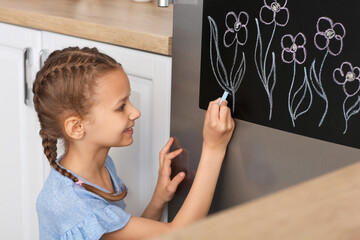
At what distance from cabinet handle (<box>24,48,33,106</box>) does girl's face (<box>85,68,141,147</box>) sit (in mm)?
404

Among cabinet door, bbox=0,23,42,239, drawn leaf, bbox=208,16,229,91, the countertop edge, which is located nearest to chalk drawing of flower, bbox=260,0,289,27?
drawn leaf, bbox=208,16,229,91

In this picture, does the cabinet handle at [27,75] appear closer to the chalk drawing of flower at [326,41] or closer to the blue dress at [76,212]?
the blue dress at [76,212]

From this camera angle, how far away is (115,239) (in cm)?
118

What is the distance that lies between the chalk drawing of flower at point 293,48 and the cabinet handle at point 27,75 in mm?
757

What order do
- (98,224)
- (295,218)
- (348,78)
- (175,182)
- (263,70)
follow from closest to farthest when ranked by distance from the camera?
1. (295,218)
2. (348,78)
3. (263,70)
4. (98,224)
5. (175,182)

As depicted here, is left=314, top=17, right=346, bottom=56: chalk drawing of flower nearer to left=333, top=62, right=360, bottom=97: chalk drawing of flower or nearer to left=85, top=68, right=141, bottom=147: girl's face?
left=333, top=62, right=360, bottom=97: chalk drawing of flower

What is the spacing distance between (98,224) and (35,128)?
1.79ft

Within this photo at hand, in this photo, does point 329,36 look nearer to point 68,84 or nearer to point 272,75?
point 272,75

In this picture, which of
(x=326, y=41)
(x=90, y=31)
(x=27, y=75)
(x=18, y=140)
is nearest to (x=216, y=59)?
(x=326, y=41)

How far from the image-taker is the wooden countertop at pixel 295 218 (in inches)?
14.2

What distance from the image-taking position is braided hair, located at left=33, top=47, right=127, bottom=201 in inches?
45.3

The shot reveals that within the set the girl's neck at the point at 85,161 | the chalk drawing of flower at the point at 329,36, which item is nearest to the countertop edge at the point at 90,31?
the girl's neck at the point at 85,161

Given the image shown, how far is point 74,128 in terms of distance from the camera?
119 centimetres

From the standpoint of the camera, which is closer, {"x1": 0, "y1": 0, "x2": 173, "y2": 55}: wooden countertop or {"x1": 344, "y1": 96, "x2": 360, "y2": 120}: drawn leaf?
{"x1": 344, "y1": 96, "x2": 360, "y2": 120}: drawn leaf
